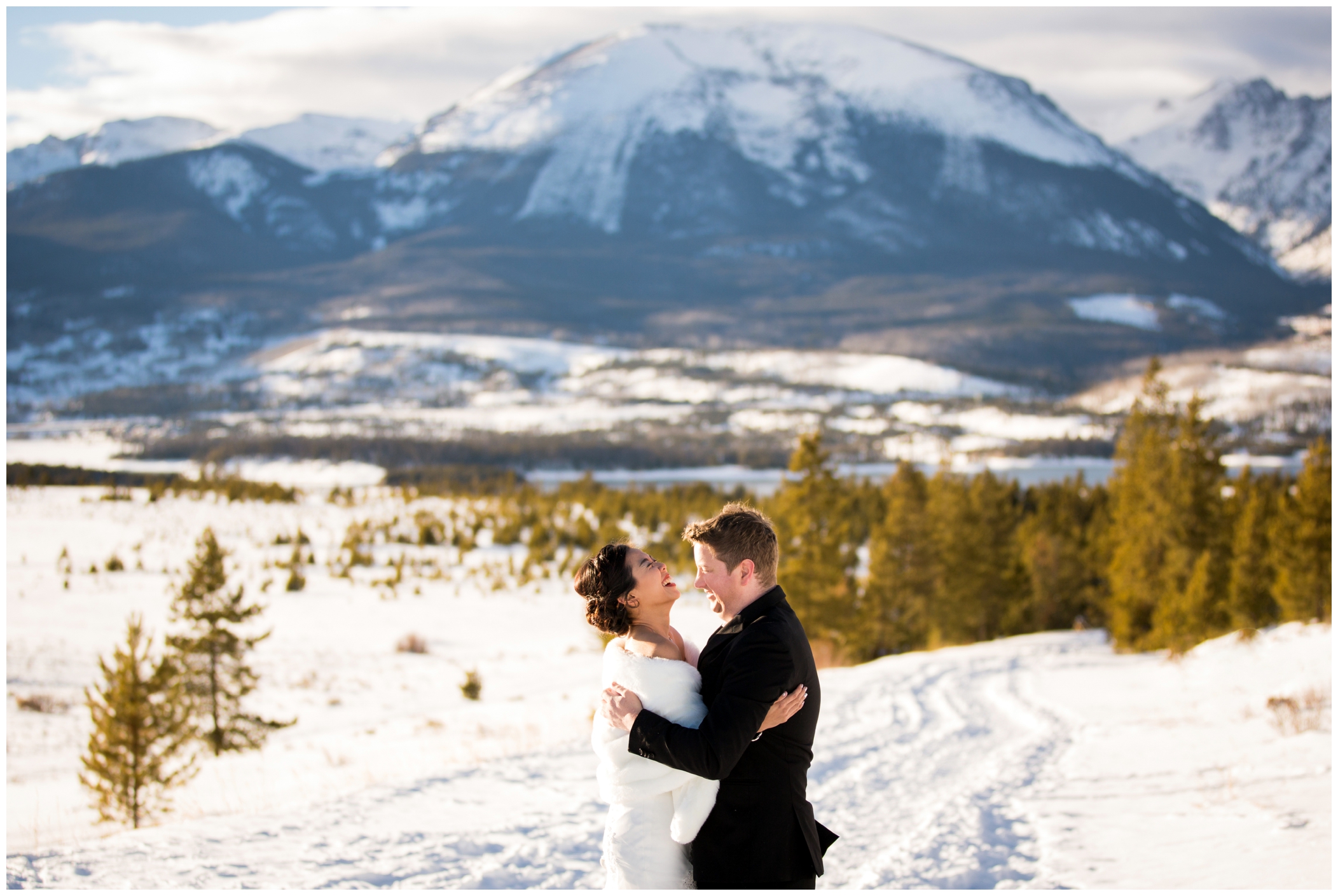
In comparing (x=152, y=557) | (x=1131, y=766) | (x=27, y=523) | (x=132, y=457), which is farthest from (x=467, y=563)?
(x=132, y=457)

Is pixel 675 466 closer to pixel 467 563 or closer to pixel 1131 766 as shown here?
pixel 467 563

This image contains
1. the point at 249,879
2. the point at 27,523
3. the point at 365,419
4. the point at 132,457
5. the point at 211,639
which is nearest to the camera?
the point at 249,879

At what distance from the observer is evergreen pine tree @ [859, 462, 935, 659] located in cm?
3494

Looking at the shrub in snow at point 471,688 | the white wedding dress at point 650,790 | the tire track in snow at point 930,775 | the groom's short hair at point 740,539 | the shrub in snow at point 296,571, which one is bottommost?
the shrub in snow at point 471,688

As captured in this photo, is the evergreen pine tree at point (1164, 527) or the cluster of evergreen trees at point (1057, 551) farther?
the evergreen pine tree at point (1164, 527)

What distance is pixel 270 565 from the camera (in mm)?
39812

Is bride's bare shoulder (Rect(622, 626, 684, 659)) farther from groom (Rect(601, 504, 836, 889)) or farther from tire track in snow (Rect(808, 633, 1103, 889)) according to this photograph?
tire track in snow (Rect(808, 633, 1103, 889))

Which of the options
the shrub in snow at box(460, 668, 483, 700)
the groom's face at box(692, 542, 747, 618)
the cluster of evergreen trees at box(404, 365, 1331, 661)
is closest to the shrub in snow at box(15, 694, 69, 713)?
the shrub in snow at box(460, 668, 483, 700)

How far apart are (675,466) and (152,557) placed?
8211cm

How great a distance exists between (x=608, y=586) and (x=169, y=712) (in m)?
17.4

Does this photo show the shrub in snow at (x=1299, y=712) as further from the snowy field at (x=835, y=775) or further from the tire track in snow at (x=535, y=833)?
the tire track in snow at (x=535, y=833)

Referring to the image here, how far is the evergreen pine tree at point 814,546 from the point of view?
1115 inches

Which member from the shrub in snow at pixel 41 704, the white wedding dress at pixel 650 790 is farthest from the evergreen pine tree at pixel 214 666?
the white wedding dress at pixel 650 790

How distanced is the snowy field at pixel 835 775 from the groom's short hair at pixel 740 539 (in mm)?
4127
